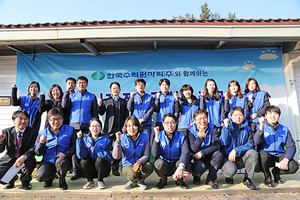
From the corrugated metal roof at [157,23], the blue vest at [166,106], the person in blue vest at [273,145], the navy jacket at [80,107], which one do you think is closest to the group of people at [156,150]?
the person in blue vest at [273,145]

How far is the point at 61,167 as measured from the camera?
2.86 meters

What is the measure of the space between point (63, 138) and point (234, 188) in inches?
102

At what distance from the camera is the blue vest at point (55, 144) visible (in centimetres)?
301

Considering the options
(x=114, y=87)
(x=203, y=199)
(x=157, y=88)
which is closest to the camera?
(x=203, y=199)

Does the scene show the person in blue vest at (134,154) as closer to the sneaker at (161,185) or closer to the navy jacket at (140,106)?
the sneaker at (161,185)

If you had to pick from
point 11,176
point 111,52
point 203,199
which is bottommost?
point 203,199

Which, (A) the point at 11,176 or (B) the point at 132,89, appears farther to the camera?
(B) the point at 132,89

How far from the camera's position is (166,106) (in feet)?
13.0

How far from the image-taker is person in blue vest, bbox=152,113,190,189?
2830mm

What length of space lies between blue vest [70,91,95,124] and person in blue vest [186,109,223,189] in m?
1.87

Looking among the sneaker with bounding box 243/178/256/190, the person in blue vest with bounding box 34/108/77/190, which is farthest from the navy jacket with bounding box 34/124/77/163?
the sneaker with bounding box 243/178/256/190

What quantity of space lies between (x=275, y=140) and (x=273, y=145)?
8 cm

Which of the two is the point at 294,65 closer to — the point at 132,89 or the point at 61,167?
the point at 132,89

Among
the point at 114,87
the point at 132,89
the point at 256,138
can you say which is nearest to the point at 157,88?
the point at 132,89
